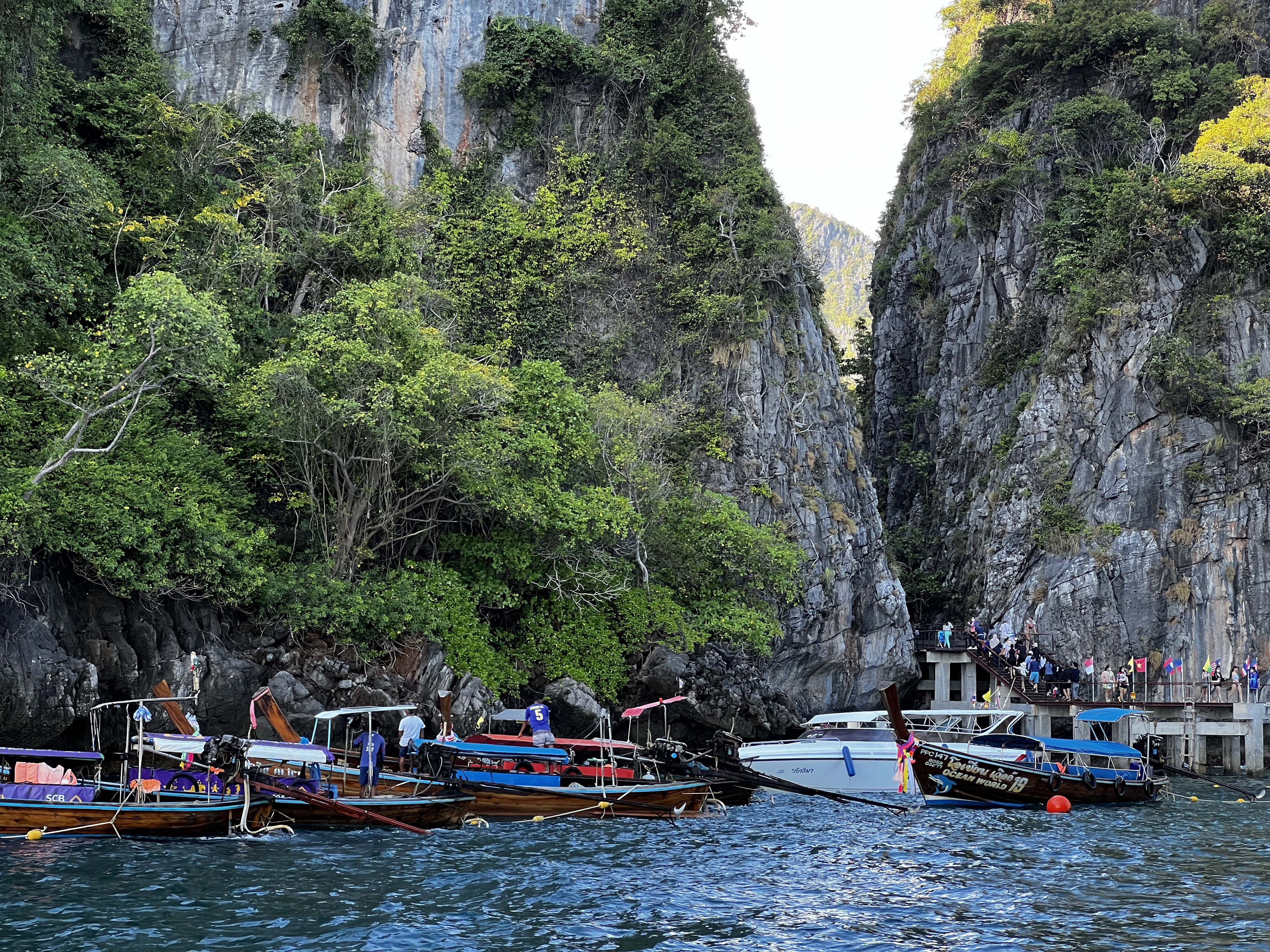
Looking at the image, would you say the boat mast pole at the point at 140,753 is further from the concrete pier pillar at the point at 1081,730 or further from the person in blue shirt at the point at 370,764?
the concrete pier pillar at the point at 1081,730

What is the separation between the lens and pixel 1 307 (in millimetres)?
26594

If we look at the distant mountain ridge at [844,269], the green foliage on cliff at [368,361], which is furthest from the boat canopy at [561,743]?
the distant mountain ridge at [844,269]

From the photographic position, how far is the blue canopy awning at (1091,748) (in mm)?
29016

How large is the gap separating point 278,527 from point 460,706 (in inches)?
296

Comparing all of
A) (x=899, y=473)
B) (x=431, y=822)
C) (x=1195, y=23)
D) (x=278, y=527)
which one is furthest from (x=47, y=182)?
(x=1195, y=23)

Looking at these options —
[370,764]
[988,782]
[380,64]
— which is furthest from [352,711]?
[380,64]

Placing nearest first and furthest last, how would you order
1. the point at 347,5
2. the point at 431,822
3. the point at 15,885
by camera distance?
1. the point at 15,885
2. the point at 431,822
3. the point at 347,5

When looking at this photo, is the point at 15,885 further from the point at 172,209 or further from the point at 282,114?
the point at 282,114

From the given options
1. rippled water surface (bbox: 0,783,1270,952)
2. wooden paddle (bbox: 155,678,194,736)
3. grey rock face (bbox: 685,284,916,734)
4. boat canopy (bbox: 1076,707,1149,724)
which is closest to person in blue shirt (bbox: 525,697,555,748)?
rippled water surface (bbox: 0,783,1270,952)

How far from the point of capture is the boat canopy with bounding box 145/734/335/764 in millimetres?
20297

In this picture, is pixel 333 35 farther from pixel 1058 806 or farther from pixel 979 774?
pixel 1058 806

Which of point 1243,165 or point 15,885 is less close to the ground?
point 1243,165

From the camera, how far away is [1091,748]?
29297mm

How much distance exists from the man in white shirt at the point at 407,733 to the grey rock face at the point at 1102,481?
3032cm
